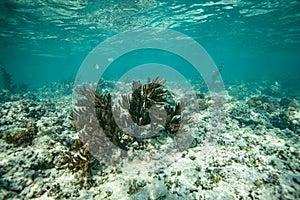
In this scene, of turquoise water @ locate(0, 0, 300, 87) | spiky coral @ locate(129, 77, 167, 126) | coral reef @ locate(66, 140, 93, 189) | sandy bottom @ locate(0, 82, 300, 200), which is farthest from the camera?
turquoise water @ locate(0, 0, 300, 87)

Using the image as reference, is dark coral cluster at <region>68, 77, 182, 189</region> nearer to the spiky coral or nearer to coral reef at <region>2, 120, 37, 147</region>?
the spiky coral

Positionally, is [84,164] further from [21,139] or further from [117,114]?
[21,139]

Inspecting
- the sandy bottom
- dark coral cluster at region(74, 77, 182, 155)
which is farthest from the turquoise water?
the sandy bottom

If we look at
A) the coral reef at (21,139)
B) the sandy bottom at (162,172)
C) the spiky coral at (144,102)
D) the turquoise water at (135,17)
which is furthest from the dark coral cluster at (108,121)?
the turquoise water at (135,17)

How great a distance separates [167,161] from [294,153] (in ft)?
11.7

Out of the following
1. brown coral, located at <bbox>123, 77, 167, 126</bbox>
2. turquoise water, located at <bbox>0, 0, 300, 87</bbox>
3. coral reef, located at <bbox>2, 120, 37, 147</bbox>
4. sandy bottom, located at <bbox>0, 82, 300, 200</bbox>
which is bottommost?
sandy bottom, located at <bbox>0, 82, 300, 200</bbox>

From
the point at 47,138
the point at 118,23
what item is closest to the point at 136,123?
the point at 47,138

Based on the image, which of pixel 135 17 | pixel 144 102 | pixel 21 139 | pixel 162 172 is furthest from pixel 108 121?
pixel 135 17

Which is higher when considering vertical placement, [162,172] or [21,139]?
[21,139]

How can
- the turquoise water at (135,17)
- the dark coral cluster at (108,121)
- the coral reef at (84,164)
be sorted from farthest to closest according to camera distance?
the turquoise water at (135,17), the dark coral cluster at (108,121), the coral reef at (84,164)

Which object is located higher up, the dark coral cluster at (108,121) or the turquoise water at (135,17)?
the turquoise water at (135,17)

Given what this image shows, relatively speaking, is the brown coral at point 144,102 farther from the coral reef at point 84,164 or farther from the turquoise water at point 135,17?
the turquoise water at point 135,17

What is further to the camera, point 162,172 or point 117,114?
point 117,114

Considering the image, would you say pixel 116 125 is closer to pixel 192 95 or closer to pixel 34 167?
pixel 34 167
